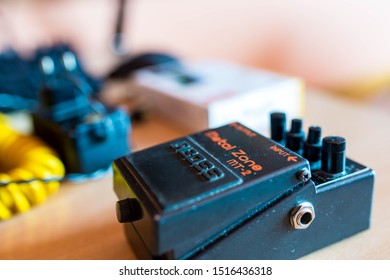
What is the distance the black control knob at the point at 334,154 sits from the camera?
0.41 m

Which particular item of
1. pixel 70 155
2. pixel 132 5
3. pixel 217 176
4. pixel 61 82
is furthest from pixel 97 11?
pixel 217 176

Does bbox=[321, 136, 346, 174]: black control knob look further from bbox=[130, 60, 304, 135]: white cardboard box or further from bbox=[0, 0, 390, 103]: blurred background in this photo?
bbox=[0, 0, 390, 103]: blurred background

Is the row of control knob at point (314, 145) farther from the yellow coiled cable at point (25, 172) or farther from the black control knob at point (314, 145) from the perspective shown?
the yellow coiled cable at point (25, 172)

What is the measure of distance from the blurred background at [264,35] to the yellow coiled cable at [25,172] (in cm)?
57

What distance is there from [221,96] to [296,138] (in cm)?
26

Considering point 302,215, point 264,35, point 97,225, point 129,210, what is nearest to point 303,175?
point 302,215

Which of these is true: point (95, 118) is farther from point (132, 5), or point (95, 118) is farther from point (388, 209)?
point (132, 5)

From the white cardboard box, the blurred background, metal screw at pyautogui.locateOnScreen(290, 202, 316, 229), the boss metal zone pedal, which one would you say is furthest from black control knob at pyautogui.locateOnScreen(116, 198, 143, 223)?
the blurred background

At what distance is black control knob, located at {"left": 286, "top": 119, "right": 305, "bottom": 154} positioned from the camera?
45cm

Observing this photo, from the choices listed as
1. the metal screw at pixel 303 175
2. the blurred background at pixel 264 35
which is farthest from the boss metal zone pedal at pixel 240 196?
the blurred background at pixel 264 35

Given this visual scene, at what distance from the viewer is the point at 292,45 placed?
4.59ft

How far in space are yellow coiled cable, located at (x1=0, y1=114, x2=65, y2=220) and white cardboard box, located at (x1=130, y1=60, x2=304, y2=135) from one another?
228 mm

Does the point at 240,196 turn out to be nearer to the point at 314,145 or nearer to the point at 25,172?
the point at 314,145
